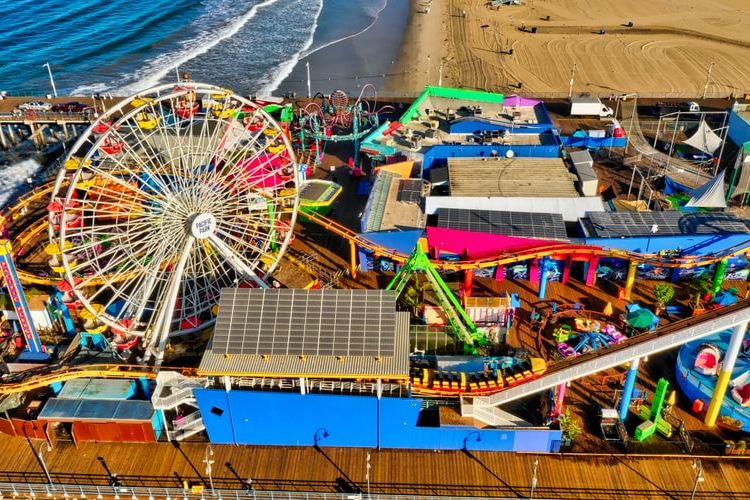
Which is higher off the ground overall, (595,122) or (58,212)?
(58,212)

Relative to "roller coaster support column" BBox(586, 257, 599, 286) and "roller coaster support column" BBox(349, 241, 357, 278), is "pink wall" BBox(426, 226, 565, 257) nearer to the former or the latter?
"roller coaster support column" BBox(586, 257, 599, 286)

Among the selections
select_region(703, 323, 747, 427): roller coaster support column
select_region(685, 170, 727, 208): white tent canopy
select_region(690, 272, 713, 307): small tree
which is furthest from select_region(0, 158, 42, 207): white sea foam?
select_region(685, 170, 727, 208): white tent canopy

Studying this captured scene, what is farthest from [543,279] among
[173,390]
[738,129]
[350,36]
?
[350,36]

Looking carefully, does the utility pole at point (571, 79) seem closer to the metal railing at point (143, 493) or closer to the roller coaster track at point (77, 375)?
the roller coaster track at point (77, 375)

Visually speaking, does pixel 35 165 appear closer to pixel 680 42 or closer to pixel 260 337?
pixel 260 337

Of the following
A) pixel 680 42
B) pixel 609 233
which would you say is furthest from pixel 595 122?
pixel 680 42

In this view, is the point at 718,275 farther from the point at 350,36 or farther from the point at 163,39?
the point at 163,39
